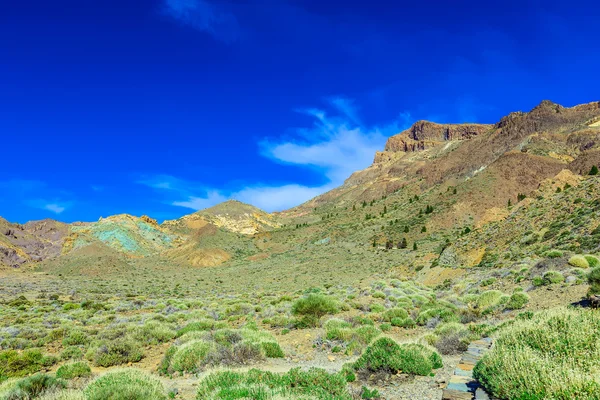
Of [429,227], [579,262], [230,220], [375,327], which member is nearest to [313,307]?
[375,327]

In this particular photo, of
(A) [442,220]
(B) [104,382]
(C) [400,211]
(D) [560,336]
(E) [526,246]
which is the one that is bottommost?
(B) [104,382]

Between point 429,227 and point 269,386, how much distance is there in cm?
6587

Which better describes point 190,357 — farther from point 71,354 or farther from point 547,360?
point 547,360

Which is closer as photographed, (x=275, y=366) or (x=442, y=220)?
(x=275, y=366)

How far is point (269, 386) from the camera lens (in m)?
6.71

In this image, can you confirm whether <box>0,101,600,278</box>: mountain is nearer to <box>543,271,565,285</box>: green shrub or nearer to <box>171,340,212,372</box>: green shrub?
<box>543,271,565,285</box>: green shrub

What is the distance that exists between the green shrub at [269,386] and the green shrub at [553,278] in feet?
44.3

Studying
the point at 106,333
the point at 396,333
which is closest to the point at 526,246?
the point at 396,333

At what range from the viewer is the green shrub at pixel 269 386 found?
19.3 feet

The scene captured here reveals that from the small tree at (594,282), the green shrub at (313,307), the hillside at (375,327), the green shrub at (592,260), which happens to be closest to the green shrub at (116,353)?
the hillside at (375,327)

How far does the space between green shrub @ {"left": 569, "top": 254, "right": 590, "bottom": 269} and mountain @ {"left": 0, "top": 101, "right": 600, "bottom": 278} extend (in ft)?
14.7

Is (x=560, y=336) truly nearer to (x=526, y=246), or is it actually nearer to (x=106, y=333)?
(x=106, y=333)

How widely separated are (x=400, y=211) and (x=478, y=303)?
75.2 meters

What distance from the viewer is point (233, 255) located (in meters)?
87.0
